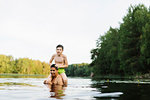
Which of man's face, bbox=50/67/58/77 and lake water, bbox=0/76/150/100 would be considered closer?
lake water, bbox=0/76/150/100

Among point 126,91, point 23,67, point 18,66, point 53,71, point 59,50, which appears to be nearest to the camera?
point 126,91

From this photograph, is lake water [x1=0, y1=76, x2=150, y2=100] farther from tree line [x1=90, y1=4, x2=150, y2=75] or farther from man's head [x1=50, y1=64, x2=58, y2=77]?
tree line [x1=90, y1=4, x2=150, y2=75]

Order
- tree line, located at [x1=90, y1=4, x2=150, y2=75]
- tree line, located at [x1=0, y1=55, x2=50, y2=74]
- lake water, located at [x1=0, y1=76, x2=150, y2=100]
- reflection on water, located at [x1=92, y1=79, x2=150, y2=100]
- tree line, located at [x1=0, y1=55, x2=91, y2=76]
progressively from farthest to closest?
tree line, located at [x1=0, y1=55, x2=91, y2=76] < tree line, located at [x1=0, y1=55, x2=50, y2=74] < tree line, located at [x1=90, y1=4, x2=150, y2=75] < reflection on water, located at [x1=92, y1=79, x2=150, y2=100] < lake water, located at [x1=0, y1=76, x2=150, y2=100]

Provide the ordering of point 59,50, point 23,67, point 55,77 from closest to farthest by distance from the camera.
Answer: point 55,77 < point 59,50 < point 23,67

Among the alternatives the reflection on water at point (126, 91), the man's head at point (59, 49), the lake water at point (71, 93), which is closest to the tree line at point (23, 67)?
the man's head at point (59, 49)

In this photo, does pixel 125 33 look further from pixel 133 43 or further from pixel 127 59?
pixel 127 59

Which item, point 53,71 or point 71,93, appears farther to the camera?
point 53,71

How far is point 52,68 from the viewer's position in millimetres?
9141

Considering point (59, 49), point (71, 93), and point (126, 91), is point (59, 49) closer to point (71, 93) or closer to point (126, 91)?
point (126, 91)

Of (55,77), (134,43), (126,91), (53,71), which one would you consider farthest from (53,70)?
(134,43)

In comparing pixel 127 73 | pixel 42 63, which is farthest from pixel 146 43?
pixel 42 63

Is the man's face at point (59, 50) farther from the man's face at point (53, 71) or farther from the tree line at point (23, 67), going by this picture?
the tree line at point (23, 67)

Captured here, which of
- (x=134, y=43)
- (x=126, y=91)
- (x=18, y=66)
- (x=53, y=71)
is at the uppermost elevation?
(x=18, y=66)

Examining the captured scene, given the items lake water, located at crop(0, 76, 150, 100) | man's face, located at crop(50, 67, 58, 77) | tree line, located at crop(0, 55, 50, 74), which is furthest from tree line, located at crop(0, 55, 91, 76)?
lake water, located at crop(0, 76, 150, 100)
